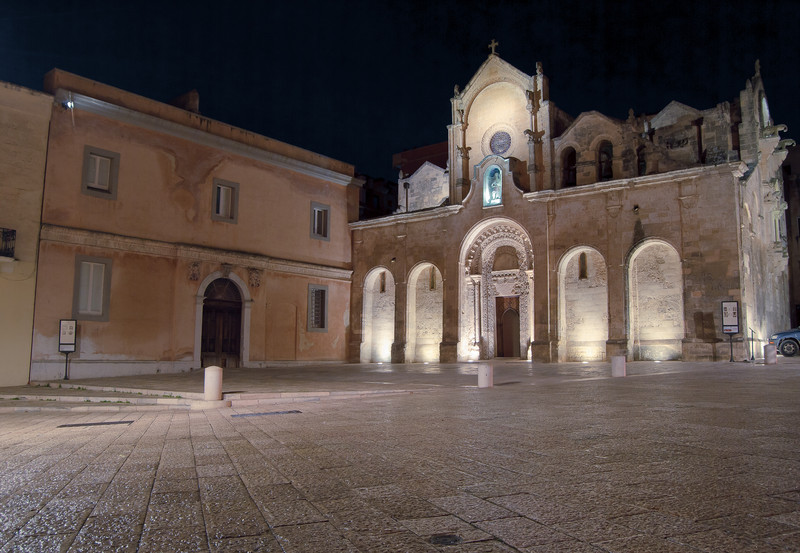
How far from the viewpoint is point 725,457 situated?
15.2 feet

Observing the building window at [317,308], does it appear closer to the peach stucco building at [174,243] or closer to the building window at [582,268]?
the peach stucco building at [174,243]

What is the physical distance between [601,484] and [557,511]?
0.72 metres

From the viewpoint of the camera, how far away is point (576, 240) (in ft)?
79.0

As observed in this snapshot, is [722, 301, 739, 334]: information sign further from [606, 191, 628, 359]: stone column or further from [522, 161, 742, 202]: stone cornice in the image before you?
[522, 161, 742, 202]: stone cornice

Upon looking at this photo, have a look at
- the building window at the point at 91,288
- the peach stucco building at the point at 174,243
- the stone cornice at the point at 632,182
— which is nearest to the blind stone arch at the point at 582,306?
the stone cornice at the point at 632,182

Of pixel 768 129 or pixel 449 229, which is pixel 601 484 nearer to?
pixel 449 229

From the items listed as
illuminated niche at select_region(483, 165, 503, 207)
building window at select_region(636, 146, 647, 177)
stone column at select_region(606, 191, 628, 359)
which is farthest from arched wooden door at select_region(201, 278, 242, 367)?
building window at select_region(636, 146, 647, 177)

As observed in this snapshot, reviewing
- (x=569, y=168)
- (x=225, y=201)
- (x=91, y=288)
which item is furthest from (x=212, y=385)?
(x=569, y=168)

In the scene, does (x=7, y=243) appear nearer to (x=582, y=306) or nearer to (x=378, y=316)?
(x=378, y=316)

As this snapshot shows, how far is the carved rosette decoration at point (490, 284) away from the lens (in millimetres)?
26312

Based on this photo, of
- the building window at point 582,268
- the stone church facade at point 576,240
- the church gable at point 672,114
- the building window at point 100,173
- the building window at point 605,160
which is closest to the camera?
the building window at point 100,173

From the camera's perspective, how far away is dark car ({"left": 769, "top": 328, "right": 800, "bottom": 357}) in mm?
21359

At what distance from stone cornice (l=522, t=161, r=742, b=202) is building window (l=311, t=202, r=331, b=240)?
9.37 metres

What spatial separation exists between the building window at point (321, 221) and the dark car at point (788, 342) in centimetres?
1888
